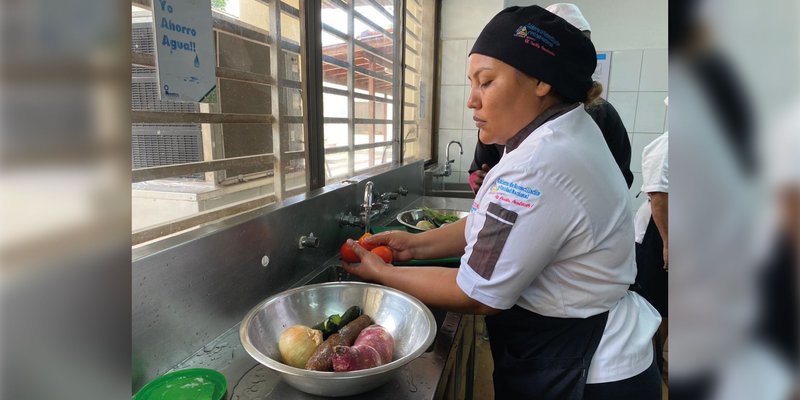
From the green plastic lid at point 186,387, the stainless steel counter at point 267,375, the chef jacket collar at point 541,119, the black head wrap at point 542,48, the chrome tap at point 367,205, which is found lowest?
the stainless steel counter at point 267,375

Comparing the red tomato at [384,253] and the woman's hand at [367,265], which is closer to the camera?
the woman's hand at [367,265]

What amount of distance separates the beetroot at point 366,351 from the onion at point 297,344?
91mm

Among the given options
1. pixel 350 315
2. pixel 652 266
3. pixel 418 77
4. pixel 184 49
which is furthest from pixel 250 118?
pixel 418 77

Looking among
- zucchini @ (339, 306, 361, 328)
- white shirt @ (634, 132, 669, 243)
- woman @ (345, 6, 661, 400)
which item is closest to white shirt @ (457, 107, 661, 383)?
woman @ (345, 6, 661, 400)

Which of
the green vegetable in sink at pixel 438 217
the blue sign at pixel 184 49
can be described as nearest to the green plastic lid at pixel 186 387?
the blue sign at pixel 184 49

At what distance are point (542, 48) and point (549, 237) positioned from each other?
409 millimetres

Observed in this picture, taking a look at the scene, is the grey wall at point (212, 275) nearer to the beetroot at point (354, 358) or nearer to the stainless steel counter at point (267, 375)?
the stainless steel counter at point (267, 375)

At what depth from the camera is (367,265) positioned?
1.27 metres

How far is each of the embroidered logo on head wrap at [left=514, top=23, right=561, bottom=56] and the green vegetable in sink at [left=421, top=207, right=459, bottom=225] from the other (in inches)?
52.6

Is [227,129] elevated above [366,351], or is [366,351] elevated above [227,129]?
[227,129]

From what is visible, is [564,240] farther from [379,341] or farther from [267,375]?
[267,375]

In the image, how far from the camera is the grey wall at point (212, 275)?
0.86 m

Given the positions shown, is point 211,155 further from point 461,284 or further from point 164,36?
point 461,284

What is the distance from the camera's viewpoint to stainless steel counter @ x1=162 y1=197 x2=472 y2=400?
34.2 inches
